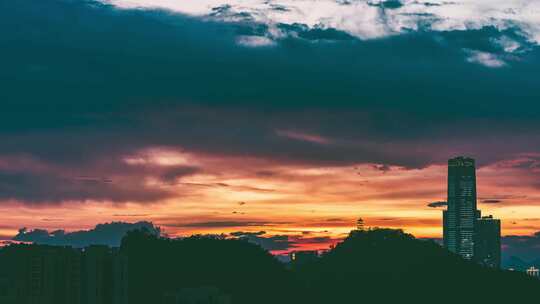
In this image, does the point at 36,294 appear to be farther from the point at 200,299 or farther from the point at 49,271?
the point at 200,299

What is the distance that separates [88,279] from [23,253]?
1218 centimetres

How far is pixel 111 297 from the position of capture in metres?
188

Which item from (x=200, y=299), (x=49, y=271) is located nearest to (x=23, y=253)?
(x=49, y=271)

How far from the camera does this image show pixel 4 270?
190 metres

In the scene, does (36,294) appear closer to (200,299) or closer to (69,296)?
(69,296)

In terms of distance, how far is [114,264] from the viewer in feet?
607

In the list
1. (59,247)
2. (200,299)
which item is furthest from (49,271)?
(200,299)

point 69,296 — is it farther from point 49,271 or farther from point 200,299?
point 200,299

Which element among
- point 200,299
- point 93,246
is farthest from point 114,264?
point 200,299

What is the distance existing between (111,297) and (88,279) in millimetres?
6549

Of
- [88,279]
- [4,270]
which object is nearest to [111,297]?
[88,279]

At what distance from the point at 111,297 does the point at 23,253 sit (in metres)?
17.8

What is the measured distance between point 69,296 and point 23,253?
438 inches

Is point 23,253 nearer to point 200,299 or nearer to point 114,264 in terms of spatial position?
point 114,264
